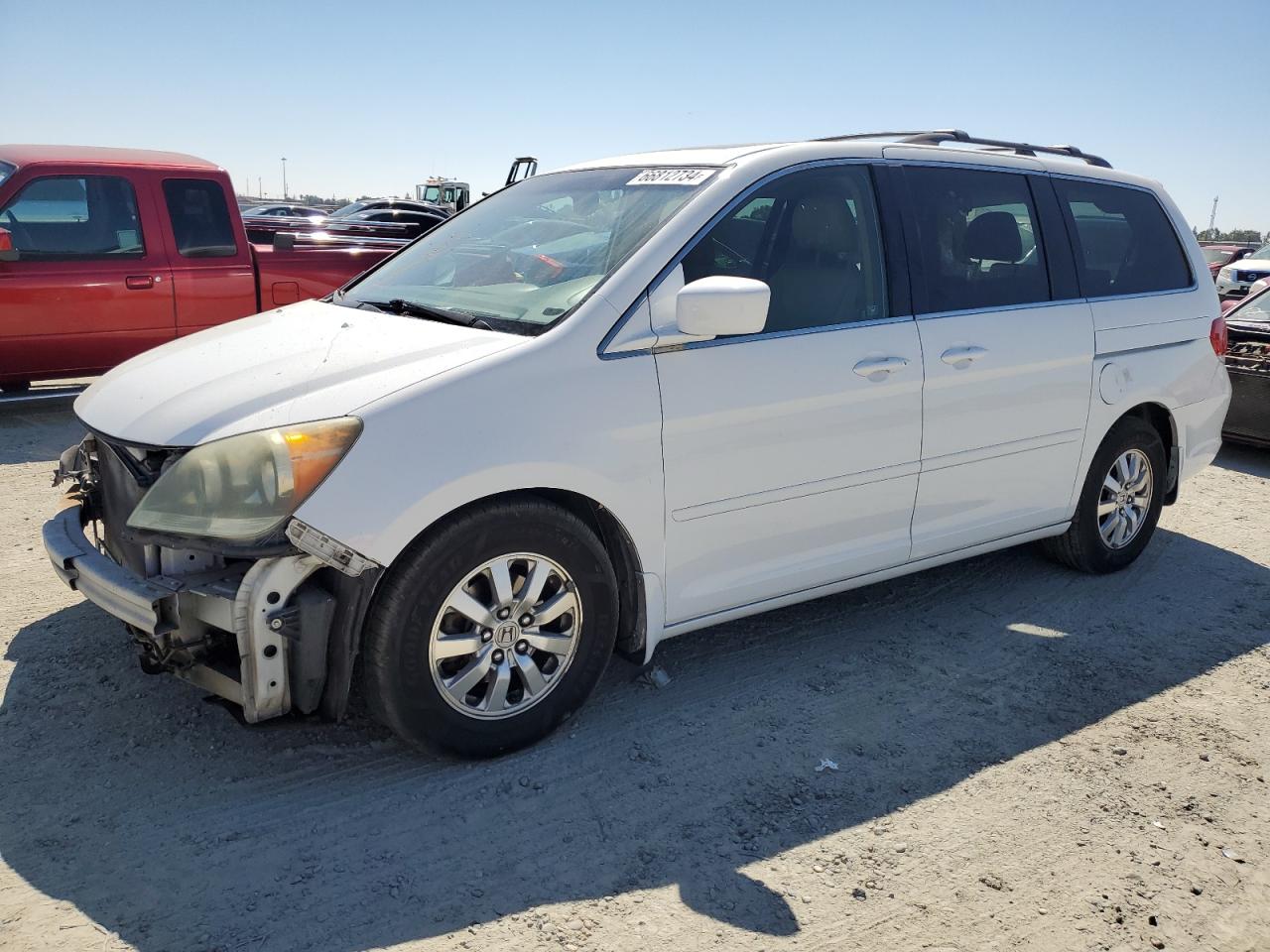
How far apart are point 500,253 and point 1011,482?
2.31 meters

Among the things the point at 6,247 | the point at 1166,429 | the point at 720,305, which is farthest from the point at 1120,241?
the point at 6,247

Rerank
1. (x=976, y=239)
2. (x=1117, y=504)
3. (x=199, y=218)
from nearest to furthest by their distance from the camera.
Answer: (x=976, y=239) < (x=1117, y=504) < (x=199, y=218)

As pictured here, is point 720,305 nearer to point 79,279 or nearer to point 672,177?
point 672,177

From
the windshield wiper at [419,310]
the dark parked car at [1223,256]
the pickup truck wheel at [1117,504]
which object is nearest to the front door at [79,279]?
the windshield wiper at [419,310]

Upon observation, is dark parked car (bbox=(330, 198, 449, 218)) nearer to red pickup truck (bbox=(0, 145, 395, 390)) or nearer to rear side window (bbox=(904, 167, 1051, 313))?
red pickup truck (bbox=(0, 145, 395, 390))

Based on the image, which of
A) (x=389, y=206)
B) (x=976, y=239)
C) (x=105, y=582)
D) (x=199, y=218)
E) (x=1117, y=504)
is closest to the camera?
(x=105, y=582)

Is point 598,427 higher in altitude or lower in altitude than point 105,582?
higher

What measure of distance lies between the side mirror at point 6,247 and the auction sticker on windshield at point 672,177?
5.76 m

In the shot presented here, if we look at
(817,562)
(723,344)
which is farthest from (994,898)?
(723,344)

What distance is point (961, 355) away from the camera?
4090mm

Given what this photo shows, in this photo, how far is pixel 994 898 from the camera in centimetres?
281

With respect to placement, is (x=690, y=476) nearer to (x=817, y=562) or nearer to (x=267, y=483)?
(x=817, y=562)

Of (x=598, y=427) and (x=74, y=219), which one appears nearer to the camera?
(x=598, y=427)

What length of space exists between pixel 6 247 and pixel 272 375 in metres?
5.69
